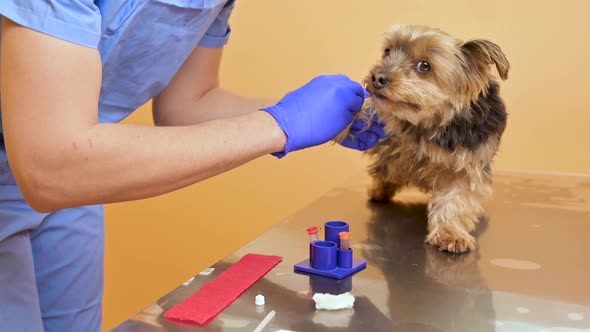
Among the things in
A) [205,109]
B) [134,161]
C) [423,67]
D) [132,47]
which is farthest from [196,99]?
[134,161]

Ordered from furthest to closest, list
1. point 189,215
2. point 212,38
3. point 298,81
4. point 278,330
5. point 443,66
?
point 189,215
point 298,81
point 212,38
point 443,66
point 278,330

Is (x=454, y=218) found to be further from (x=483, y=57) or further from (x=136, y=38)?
(x=136, y=38)

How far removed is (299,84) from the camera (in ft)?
7.46

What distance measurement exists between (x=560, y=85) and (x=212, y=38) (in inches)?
47.0

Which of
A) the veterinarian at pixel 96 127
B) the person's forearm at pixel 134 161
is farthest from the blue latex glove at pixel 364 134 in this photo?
the person's forearm at pixel 134 161

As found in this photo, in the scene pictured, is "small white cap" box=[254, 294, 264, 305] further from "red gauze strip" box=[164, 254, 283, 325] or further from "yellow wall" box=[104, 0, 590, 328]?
"yellow wall" box=[104, 0, 590, 328]

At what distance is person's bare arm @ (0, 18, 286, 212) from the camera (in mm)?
806

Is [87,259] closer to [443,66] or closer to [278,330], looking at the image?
[278,330]

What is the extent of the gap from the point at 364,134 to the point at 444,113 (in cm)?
24

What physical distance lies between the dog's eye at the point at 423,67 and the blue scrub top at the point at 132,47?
38cm

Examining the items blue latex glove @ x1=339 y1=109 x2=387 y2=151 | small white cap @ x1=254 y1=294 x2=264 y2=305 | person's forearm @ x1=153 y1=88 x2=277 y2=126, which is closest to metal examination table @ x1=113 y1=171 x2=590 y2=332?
small white cap @ x1=254 y1=294 x2=264 y2=305

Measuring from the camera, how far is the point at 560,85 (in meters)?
2.05

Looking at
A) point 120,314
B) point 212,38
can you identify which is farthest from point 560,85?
point 120,314

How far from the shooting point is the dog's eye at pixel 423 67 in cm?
126
